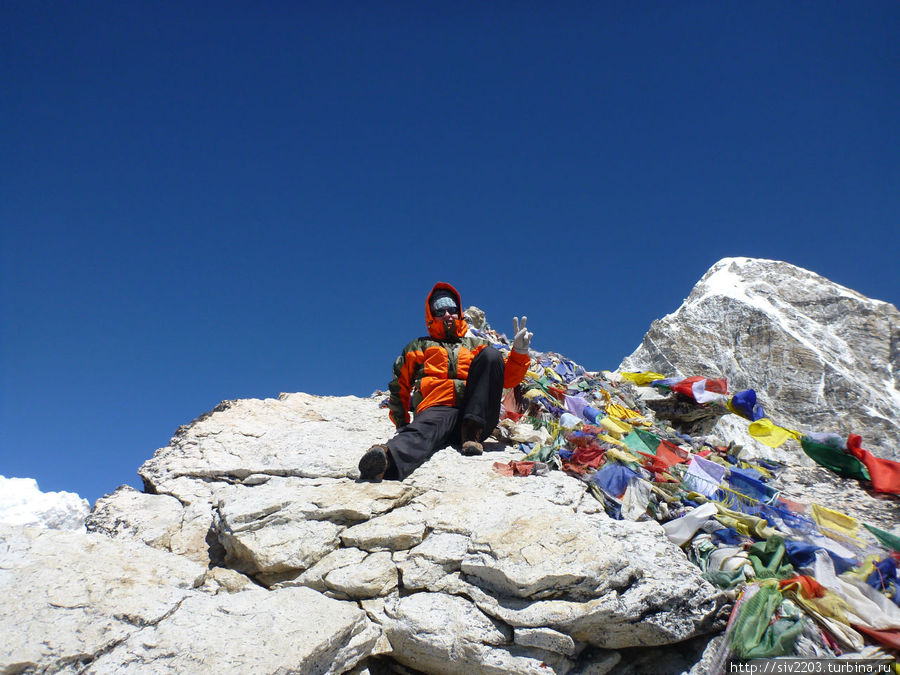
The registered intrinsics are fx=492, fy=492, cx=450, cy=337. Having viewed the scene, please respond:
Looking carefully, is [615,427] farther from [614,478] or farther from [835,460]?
[835,460]

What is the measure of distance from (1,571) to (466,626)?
98.6 inches

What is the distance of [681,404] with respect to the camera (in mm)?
8492

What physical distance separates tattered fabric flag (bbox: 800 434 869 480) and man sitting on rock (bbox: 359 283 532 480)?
3796mm

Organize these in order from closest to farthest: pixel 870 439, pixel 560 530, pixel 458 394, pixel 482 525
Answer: pixel 560 530
pixel 482 525
pixel 458 394
pixel 870 439

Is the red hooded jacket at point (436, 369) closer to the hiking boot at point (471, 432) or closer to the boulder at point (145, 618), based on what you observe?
the hiking boot at point (471, 432)

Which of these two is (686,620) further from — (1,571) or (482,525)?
(1,571)

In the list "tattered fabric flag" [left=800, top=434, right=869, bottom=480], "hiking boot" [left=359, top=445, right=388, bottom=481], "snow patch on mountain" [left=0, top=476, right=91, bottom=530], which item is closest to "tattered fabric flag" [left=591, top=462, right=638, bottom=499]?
"hiking boot" [left=359, top=445, right=388, bottom=481]

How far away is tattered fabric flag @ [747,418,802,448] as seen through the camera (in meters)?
6.11

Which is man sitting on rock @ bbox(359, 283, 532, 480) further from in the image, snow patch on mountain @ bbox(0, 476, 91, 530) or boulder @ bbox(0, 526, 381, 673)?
snow patch on mountain @ bbox(0, 476, 91, 530)

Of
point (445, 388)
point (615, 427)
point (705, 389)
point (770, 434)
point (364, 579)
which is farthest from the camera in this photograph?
point (705, 389)

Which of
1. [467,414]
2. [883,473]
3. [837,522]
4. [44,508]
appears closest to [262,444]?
[44,508]

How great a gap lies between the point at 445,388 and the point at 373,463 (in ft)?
4.06

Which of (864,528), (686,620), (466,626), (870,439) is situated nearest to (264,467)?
(466,626)

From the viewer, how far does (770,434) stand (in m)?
6.20
